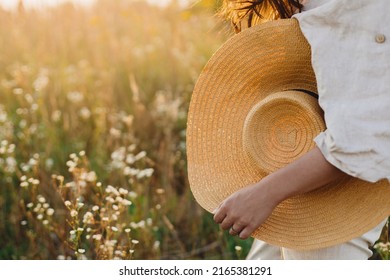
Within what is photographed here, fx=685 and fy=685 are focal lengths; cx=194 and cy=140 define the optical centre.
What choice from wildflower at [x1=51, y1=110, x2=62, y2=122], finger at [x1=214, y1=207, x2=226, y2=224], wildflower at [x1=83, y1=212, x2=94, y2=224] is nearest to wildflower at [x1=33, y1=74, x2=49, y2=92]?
wildflower at [x1=51, y1=110, x2=62, y2=122]

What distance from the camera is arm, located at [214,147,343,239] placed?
1.62m

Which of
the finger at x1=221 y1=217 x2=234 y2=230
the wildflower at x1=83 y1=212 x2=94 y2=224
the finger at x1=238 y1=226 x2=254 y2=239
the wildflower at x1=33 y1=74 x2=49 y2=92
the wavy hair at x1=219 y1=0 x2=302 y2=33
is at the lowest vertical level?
the wildflower at x1=83 y1=212 x2=94 y2=224

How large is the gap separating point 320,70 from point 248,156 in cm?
40

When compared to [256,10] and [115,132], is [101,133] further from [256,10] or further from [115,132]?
[256,10]

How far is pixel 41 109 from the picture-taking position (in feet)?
13.3

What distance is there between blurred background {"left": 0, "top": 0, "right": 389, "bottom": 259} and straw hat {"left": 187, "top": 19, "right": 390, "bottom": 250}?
43 cm

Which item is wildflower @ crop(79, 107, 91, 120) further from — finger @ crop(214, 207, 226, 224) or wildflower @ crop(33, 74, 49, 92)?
finger @ crop(214, 207, 226, 224)

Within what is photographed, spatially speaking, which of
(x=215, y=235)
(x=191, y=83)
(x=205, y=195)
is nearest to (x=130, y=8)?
(x=191, y=83)

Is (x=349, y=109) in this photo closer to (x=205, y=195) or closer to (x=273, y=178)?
(x=273, y=178)

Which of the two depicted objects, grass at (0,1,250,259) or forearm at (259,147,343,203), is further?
grass at (0,1,250,259)

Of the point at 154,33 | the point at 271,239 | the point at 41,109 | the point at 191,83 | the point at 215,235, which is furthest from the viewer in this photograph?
the point at 154,33

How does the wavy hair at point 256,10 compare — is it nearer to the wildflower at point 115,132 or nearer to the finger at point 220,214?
the finger at point 220,214

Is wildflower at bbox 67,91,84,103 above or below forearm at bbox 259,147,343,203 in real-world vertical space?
above

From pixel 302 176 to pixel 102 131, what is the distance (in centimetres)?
253
